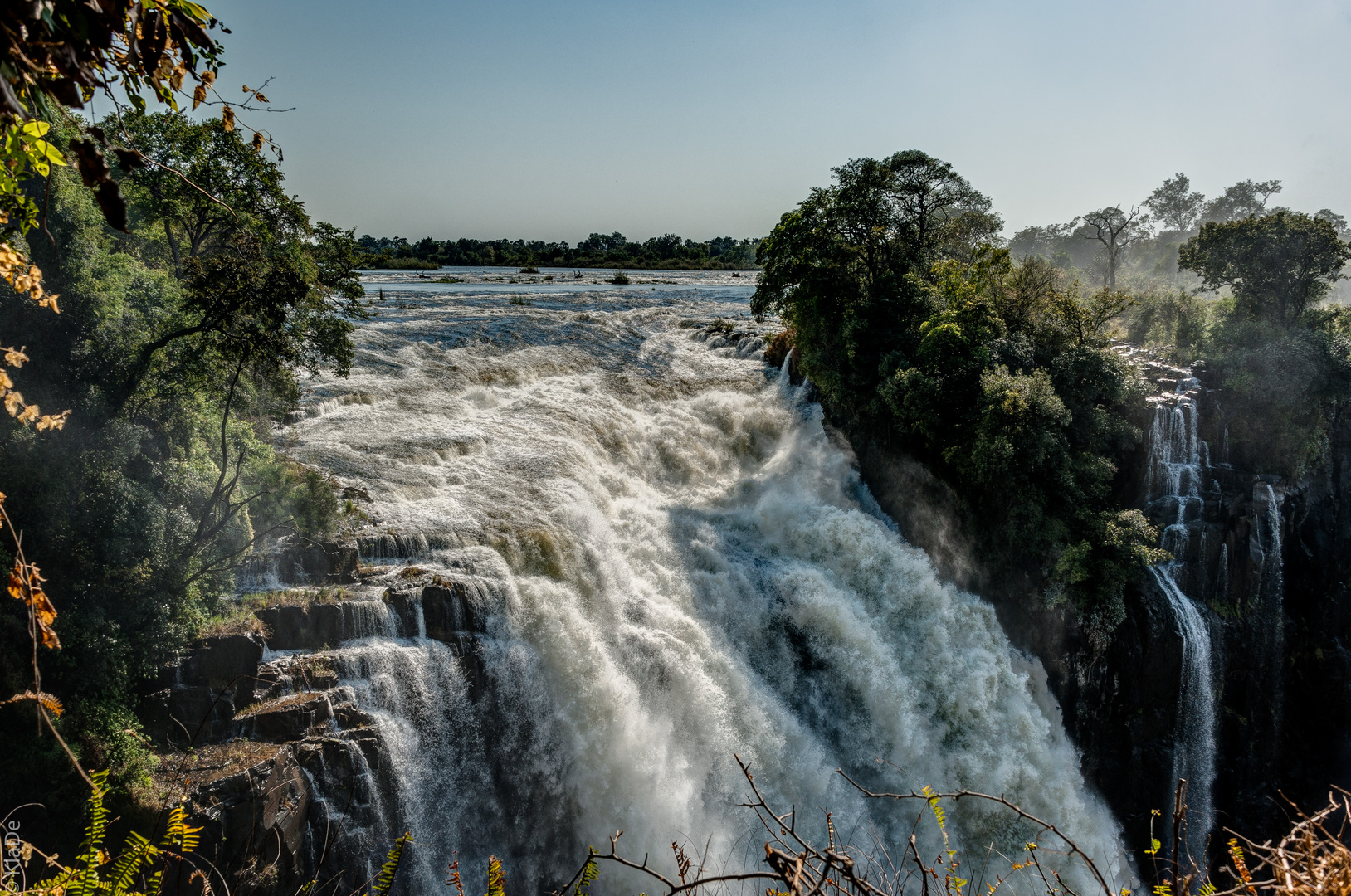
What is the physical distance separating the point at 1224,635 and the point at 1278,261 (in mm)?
12473

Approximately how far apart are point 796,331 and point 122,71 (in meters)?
20.9

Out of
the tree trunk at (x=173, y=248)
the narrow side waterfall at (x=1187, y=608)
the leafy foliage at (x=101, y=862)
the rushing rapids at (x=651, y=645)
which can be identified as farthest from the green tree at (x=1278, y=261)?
the tree trunk at (x=173, y=248)

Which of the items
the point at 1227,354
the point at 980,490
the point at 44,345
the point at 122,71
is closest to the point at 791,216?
the point at 980,490

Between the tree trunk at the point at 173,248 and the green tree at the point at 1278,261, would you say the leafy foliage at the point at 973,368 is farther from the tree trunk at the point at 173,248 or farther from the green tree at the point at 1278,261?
the tree trunk at the point at 173,248

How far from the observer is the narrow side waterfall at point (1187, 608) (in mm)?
16828

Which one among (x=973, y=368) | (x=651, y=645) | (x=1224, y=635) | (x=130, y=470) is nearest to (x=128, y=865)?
(x=130, y=470)

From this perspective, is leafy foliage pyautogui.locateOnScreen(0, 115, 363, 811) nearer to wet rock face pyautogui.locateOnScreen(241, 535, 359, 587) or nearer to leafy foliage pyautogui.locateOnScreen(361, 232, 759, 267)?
wet rock face pyautogui.locateOnScreen(241, 535, 359, 587)

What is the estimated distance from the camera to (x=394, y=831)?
1007cm

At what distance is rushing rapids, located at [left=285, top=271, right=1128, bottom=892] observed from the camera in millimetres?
11172

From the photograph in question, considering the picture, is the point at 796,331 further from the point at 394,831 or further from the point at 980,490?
the point at 394,831

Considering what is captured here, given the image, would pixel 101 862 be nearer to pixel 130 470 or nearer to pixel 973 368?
pixel 130 470

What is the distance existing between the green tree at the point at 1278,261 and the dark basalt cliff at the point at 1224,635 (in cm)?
505

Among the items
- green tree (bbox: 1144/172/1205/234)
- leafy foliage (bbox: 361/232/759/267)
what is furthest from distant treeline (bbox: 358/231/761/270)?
green tree (bbox: 1144/172/1205/234)

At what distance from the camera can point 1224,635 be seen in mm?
17547
